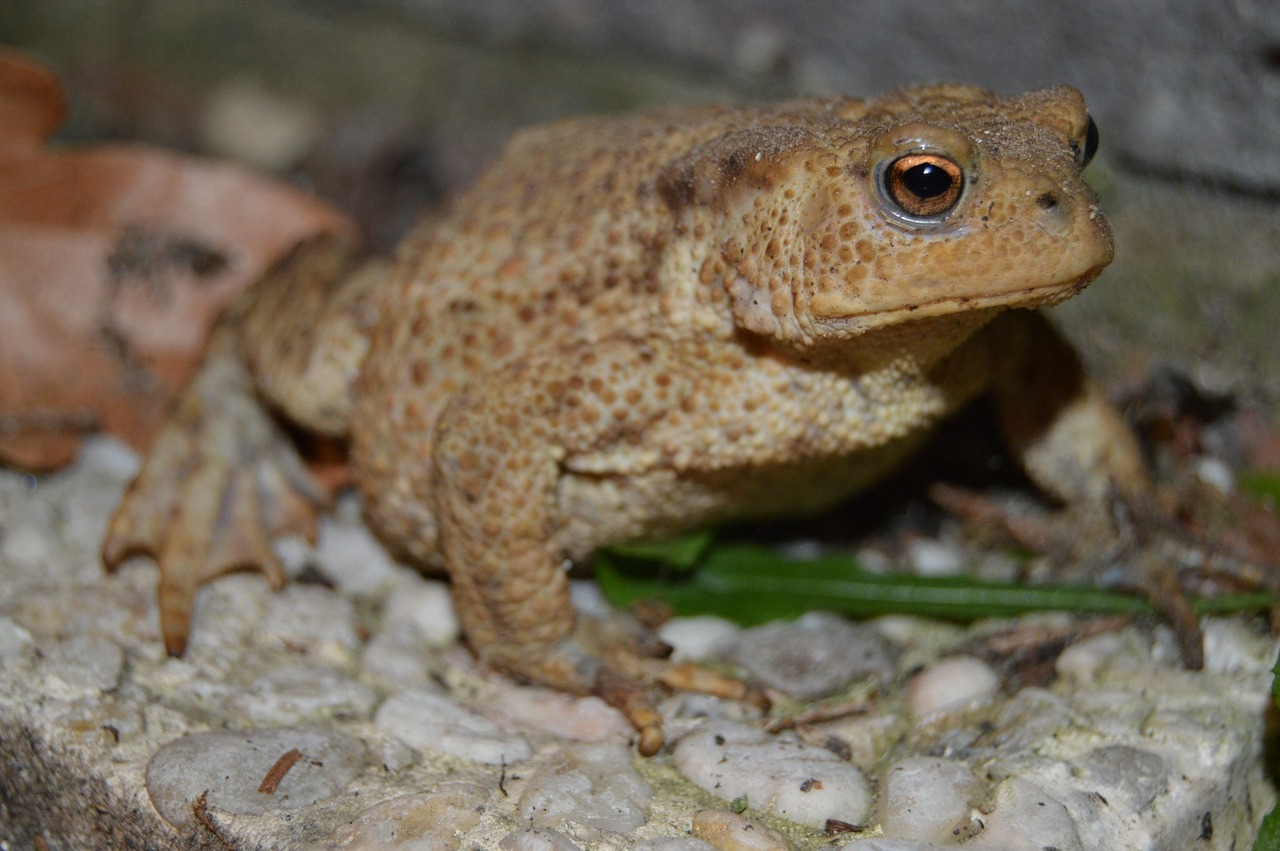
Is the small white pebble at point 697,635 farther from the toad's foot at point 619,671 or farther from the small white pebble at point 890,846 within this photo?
the small white pebble at point 890,846

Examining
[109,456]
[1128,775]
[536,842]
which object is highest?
[1128,775]

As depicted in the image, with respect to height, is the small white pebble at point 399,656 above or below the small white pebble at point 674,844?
below

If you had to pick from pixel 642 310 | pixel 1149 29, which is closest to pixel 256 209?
pixel 642 310

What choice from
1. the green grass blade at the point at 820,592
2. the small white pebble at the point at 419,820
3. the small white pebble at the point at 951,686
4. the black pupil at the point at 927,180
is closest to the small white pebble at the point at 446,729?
the small white pebble at the point at 419,820

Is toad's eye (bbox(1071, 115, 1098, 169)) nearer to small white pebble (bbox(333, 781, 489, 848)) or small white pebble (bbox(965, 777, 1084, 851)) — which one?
small white pebble (bbox(965, 777, 1084, 851))

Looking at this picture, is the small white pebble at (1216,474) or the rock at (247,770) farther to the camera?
the small white pebble at (1216,474)

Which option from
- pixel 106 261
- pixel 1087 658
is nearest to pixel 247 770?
pixel 1087 658

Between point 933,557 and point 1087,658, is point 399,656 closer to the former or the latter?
point 933,557
